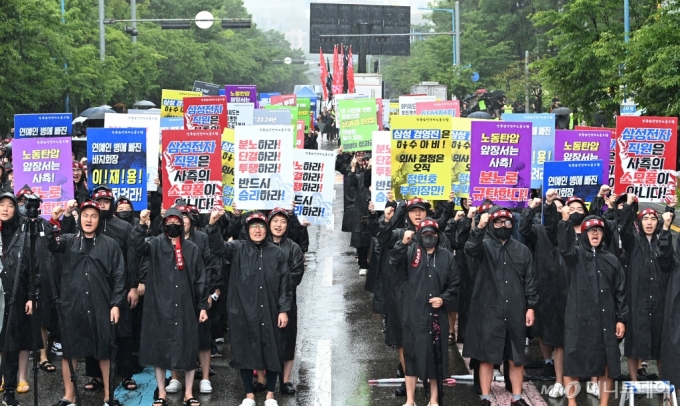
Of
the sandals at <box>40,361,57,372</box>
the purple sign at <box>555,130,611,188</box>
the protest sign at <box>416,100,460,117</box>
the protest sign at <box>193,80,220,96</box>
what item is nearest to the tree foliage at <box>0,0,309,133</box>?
the protest sign at <box>193,80,220,96</box>

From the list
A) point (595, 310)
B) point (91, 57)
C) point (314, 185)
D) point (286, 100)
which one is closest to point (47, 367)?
point (314, 185)

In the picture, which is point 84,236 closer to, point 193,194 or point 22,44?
point 193,194

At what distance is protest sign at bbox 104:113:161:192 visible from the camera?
1523cm

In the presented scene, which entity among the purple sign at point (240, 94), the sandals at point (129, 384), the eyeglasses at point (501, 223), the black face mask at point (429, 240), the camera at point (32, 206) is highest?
the purple sign at point (240, 94)

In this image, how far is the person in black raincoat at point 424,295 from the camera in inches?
400

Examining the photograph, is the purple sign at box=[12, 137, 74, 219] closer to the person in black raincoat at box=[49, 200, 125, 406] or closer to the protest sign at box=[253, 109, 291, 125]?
the person in black raincoat at box=[49, 200, 125, 406]

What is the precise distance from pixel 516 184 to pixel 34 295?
502 cm

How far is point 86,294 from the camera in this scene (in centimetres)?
1046

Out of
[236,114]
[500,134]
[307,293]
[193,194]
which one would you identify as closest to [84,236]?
[193,194]

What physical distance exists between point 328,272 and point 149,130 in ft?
12.3

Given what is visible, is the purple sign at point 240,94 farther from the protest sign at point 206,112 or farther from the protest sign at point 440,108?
the protest sign at point 206,112

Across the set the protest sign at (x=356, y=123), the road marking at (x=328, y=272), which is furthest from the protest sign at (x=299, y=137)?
the road marking at (x=328, y=272)

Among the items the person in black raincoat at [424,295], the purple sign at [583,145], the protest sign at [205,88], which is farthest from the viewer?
the protest sign at [205,88]

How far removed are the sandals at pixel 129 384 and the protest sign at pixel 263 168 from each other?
2060 millimetres
